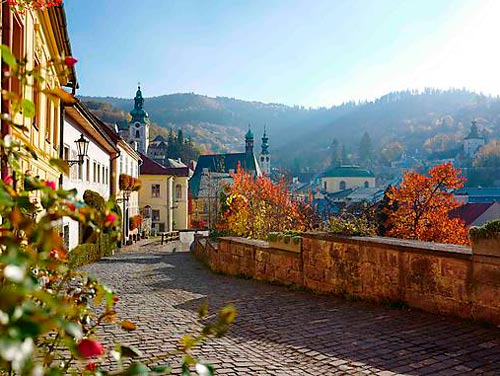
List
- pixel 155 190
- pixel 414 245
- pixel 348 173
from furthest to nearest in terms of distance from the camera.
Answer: pixel 348 173 < pixel 155 190 < pixel 414 245

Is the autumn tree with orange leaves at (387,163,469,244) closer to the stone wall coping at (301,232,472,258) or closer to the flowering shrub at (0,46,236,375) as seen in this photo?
the stone wall coping at (301,232,472,258)

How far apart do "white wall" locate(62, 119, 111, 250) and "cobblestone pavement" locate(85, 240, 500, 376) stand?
8701mm

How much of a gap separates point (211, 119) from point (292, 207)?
148 m

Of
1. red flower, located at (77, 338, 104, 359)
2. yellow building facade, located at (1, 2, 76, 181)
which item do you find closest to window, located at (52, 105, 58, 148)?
yellow building facade, located at (1, 2, 76, 181)

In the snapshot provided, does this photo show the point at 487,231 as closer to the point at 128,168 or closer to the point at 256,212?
the point at 256,212

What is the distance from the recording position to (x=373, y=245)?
816cm

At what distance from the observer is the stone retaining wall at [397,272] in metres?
6.38

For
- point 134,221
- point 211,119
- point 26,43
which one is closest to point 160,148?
point 211,119

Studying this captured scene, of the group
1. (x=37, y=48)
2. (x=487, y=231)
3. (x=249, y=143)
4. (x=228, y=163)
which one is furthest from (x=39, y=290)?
(x=228, y=163)

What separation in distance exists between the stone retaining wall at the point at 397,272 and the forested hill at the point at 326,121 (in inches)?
5800

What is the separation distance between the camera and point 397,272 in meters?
7.71

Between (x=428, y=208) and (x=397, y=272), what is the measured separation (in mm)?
27167

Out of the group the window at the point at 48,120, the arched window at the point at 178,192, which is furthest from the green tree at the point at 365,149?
the window at the point at 48,120

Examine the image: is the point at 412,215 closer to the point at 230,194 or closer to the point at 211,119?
the point at 230,194
